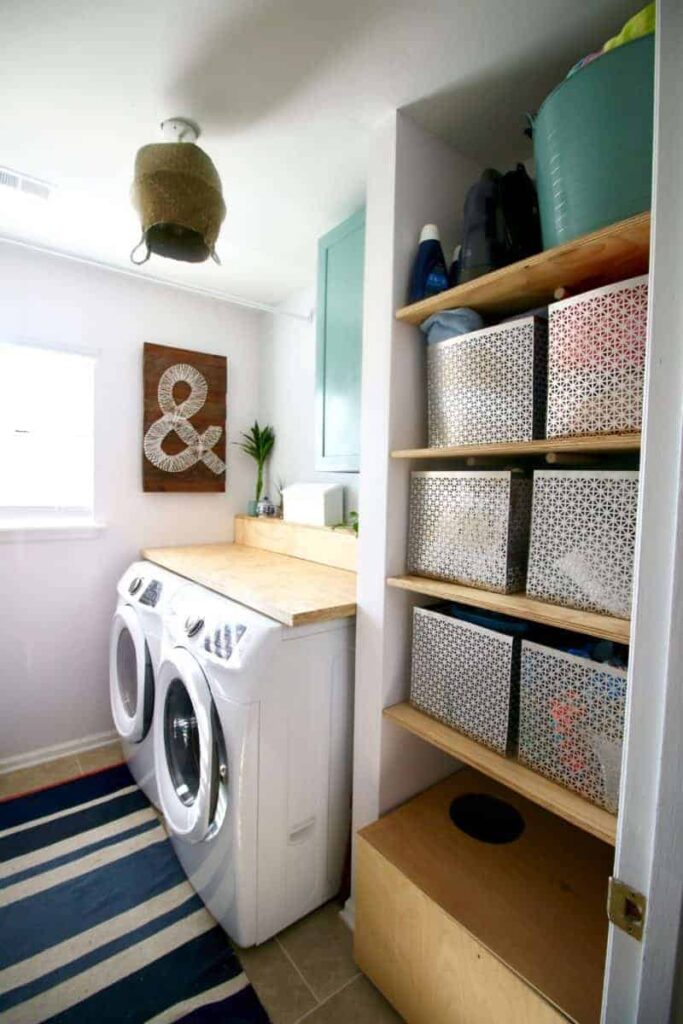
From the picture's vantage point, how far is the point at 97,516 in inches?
91.6

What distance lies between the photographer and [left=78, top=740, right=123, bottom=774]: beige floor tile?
221 centimetres

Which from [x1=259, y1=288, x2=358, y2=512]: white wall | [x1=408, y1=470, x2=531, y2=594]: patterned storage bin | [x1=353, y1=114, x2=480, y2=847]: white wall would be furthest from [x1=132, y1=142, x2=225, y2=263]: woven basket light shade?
[x1=259, y1=288, x2=358, y2=512]: white wall

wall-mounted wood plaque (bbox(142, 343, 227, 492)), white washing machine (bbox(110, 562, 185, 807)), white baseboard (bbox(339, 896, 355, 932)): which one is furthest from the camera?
wall-mounted wood plaque (bbox(142, 343, 227, 492))

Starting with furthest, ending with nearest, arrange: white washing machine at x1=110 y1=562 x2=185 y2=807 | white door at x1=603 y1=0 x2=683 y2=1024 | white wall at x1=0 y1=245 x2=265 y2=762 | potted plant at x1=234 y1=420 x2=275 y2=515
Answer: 1. potted plant at x1=234 y1=420 x2=275 y2=515
2. white wall at x1=0 y1=245 x2=265 y2=762
3. white washing machine at x1=110 y1=562 x2=185 y2=807
4. white door at x1=603 y1=0 x2=683 y2=1024

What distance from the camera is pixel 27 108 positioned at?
1.27 metres

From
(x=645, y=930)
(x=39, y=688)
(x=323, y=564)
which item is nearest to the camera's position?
(x=645, y=930)

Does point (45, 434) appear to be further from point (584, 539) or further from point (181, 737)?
point (584, 539)

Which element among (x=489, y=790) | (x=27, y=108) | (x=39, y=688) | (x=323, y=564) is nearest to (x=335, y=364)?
(x=323, y=564)

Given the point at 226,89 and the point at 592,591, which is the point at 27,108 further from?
the point at 592,591

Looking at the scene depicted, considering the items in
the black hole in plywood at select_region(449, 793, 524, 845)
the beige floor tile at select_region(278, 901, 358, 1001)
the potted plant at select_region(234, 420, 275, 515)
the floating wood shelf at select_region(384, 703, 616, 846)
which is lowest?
the beige floor tile at select_region(278, 901, 358, 1001)

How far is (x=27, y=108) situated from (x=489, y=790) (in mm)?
2538

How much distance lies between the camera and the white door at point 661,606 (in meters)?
0.52

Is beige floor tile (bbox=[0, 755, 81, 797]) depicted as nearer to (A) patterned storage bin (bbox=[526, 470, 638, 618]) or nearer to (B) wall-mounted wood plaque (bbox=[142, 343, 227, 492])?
(B) wall-mounted wood plaque (bbox=[142, 343, 227, 492])

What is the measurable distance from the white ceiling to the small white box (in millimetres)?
A: 1188
